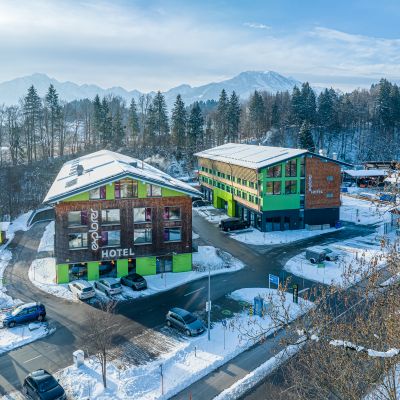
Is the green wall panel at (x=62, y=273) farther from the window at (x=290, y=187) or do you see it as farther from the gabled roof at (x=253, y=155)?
the window at (x=290, y=187)

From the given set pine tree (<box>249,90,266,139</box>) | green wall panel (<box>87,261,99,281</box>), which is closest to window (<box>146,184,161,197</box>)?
green wall panel (<box>87,261,99,281</box>)

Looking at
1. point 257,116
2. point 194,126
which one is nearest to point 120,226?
point 194,126

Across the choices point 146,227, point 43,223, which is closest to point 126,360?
point 146,227

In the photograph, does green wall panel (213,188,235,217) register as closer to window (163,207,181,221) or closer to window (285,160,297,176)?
window (285,160,297,176)

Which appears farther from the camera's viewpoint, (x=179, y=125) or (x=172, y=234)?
(x=179, y=125)

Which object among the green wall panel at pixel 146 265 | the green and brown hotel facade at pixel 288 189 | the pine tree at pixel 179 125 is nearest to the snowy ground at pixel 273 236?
the green and brown hotel facade at pixel 288 189

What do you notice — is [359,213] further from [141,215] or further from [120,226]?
[120,226]
